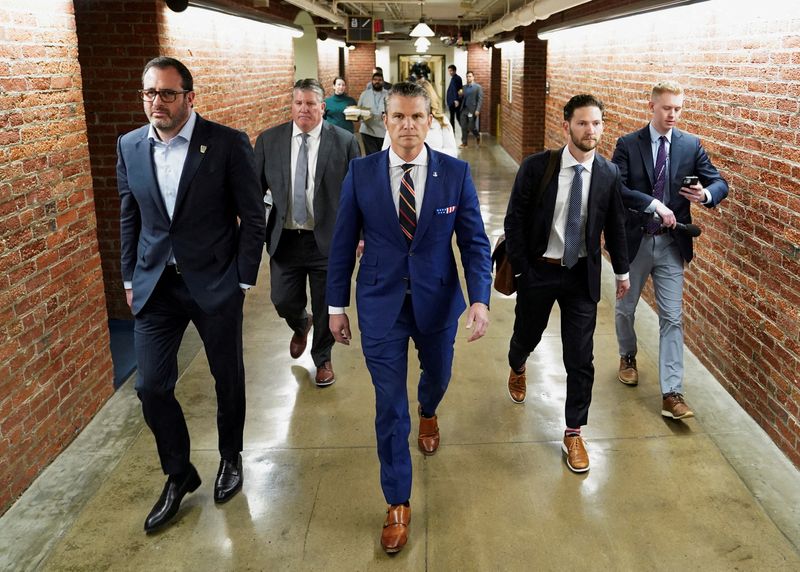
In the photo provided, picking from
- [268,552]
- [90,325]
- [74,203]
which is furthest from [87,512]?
[74,203]

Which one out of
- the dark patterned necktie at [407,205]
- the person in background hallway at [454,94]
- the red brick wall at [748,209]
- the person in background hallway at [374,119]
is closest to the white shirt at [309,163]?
the dark patterned necktie at [407,205]

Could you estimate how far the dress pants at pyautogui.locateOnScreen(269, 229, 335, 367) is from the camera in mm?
4402

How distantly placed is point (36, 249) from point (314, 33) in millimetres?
12634

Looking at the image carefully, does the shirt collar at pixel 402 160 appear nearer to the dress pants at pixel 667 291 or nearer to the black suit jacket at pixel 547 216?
the black suit jacket at pixel 547 216

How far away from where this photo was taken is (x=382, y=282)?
2.97 meters

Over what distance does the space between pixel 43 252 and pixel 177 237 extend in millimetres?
1052

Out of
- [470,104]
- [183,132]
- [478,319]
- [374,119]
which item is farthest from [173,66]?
[470,104]

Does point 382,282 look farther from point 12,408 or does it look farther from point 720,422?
point 720,422

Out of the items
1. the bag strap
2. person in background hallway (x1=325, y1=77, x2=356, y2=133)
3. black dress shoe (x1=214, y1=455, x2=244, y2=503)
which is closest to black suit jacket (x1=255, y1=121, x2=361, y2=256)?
the bag strap

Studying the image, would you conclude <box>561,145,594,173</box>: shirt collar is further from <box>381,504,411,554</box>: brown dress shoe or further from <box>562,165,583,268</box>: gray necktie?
<box>381,504,411,554</box>: brown dress shoe

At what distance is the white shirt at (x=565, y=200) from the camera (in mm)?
3424

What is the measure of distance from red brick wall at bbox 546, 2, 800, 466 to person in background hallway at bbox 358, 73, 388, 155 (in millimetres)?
5761

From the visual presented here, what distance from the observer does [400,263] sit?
2949 mm

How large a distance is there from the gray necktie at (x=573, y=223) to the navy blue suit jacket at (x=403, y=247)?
0.58 m
